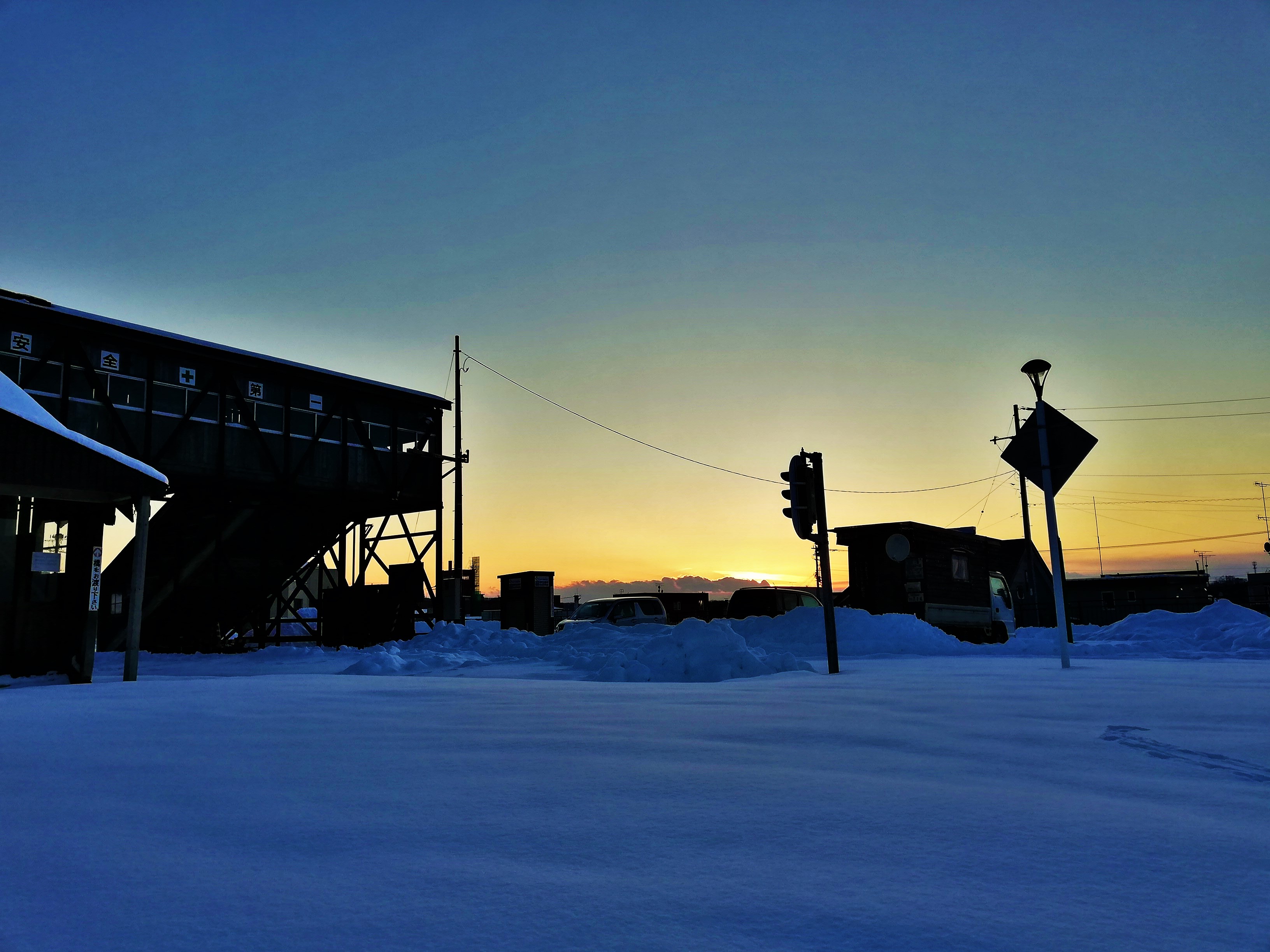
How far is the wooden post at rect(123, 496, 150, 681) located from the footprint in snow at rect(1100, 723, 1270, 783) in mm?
11862

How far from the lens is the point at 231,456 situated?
74.6 ft

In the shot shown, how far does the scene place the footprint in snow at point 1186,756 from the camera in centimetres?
322

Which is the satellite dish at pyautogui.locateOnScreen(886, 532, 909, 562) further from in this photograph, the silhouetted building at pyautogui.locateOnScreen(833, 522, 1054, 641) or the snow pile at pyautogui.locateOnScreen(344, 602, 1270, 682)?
the snow pile at pyautogui.locateOnScreen(344, 602, 1270, 682)

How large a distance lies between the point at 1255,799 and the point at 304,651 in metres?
21.5

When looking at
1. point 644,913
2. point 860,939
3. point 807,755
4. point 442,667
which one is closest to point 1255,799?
point 807,755

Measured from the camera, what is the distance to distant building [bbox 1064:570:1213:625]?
189ft

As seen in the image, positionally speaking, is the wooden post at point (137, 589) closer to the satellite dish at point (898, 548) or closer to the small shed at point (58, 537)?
the small shed at point (58, 537)

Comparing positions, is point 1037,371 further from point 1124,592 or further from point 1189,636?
point 1124,592

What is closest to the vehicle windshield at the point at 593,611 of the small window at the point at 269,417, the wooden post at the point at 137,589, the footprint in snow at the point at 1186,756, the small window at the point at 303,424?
the small window at the point at 303,424

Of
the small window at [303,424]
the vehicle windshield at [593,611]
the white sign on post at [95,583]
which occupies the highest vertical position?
the small window at [303,424]

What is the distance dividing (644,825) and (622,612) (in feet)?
60.4

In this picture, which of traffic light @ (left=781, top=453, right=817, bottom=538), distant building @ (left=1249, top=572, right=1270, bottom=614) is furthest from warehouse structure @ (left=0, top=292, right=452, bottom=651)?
distant building @ (left=1249, top=572, right=1270, bottom=614)

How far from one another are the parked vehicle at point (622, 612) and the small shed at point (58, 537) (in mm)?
10676

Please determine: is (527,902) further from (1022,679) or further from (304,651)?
(304,651)
